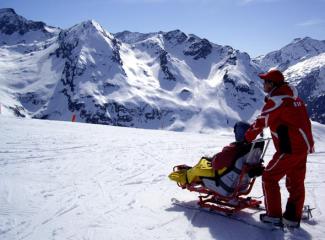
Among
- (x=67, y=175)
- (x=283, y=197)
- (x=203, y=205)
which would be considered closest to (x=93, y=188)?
(x=67, y=175)

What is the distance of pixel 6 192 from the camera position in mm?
8172

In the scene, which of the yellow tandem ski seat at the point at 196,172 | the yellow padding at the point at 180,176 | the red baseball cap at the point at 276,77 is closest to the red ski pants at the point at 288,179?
the yellow tandem ski seat at the point at 196,172

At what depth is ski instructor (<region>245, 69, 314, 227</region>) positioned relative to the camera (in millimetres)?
6320

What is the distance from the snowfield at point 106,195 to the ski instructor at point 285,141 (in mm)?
357

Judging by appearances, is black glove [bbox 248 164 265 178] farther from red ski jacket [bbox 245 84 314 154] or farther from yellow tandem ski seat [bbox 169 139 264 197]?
red ski jacket [bbox 245 84 314 154]

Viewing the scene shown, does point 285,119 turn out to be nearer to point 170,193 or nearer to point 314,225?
point 314,225

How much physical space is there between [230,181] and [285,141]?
4.07 feet

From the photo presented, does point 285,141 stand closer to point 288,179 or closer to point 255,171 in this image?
point 288,179

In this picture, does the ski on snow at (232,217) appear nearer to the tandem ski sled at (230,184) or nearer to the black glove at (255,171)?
the tandem ski sled at (230,184)

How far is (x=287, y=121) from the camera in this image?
6309 mm

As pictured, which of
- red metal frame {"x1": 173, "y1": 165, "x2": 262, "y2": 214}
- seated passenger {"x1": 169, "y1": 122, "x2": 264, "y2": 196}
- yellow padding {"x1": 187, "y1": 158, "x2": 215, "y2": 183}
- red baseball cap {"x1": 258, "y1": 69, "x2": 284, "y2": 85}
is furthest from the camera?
yellow padding {"x1": 187, "y1": 158, "x2": 215, "y2": 183}

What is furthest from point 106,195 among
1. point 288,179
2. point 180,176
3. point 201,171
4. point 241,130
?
point 288,179

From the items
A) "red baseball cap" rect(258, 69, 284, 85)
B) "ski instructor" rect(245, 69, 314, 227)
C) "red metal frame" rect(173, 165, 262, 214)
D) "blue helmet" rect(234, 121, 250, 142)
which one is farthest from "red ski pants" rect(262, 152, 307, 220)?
"red baseball cap" rect(258, 69, 284, 85)

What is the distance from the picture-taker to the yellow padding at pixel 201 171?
7459 millimetres
